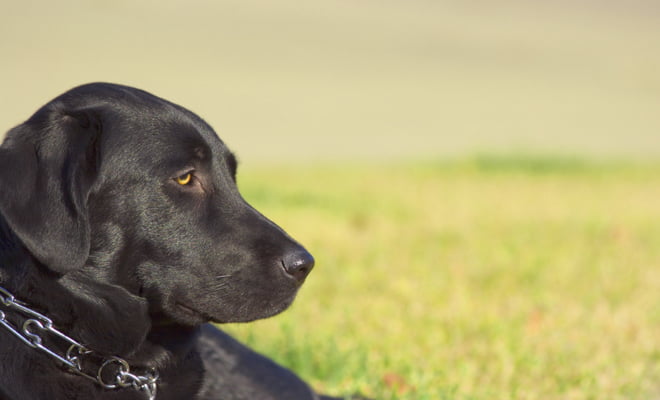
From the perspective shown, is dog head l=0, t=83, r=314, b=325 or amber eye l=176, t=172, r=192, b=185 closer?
dog head l=0, t=83, r=314, b=325

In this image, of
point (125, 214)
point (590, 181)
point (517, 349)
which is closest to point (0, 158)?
point (125, 214)

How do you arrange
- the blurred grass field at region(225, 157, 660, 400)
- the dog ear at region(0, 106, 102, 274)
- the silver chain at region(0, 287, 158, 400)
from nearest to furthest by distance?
the dog ear at region(0, 106, 102, 274) < the silver chain at region(0, 287, 158, 400) < the blurred grass field at region(225, 157, 660, 400)

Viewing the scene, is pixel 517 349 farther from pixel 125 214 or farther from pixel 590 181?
pixel 590 181

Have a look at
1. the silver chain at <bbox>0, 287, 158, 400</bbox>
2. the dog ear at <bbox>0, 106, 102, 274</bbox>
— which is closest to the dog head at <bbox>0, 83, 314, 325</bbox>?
the dog ear at <bbox>0, 106, 102, 274</bbox>

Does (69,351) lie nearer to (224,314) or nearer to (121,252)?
(121,252)

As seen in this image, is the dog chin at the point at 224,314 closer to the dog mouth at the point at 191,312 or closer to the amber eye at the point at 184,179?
the dog mouth at the point at 191,312

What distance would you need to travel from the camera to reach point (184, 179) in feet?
9.71

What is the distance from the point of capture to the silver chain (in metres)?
2.71

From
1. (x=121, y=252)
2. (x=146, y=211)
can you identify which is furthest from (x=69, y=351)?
(x=146, y=211)

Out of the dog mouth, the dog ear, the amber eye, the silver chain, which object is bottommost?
the silver chain

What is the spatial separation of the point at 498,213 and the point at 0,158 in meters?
7.87

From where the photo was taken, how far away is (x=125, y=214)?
2842 mm

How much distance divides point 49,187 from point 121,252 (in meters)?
0.34

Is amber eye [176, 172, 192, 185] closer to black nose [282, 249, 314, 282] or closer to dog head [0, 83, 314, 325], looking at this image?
dog head [0, 83, 314, 325]
